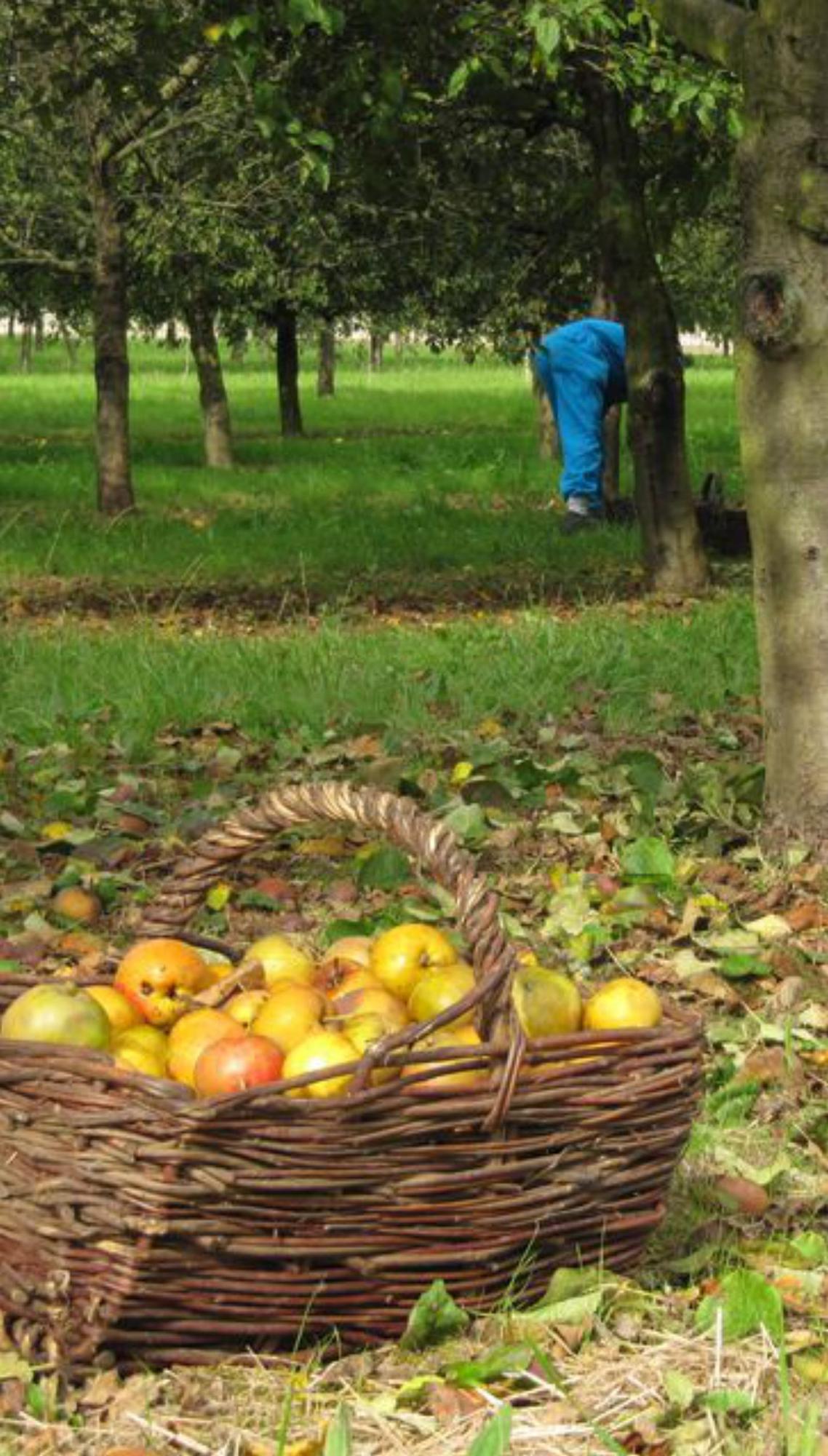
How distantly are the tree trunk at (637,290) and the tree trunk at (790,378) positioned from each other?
19.8 feet

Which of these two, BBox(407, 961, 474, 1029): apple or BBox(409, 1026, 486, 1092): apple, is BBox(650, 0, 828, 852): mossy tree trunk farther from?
BBox(409, 1026, 486, 1092): apple

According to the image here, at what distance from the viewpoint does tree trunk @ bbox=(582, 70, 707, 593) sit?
11.9m

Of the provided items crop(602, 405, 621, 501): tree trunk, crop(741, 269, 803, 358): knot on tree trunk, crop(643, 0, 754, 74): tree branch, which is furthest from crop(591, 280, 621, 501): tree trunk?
crop(741, 269, 803, 358): knot on tree trunk

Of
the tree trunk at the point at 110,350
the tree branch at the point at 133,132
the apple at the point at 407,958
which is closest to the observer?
the apple at the point at 407,958

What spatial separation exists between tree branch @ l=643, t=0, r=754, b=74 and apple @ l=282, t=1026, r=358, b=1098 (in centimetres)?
380

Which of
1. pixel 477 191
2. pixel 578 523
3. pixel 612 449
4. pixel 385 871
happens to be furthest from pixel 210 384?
pixel 385 871

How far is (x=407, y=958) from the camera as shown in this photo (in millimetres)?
3430

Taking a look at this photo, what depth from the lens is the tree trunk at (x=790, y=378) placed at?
5.69m

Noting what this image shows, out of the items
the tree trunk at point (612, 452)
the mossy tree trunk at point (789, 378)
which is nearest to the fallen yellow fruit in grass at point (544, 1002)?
the mossy tree trunk at point (789, 378)

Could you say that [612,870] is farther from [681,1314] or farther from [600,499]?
[600,499]

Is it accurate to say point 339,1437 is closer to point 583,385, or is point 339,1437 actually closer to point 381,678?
point 381,678

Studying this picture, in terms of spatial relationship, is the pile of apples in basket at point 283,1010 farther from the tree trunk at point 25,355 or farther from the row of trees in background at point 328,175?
the tree trunk at point 25,355

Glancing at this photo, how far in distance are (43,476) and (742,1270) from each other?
19.6 metres

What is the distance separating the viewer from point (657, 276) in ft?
39.2
